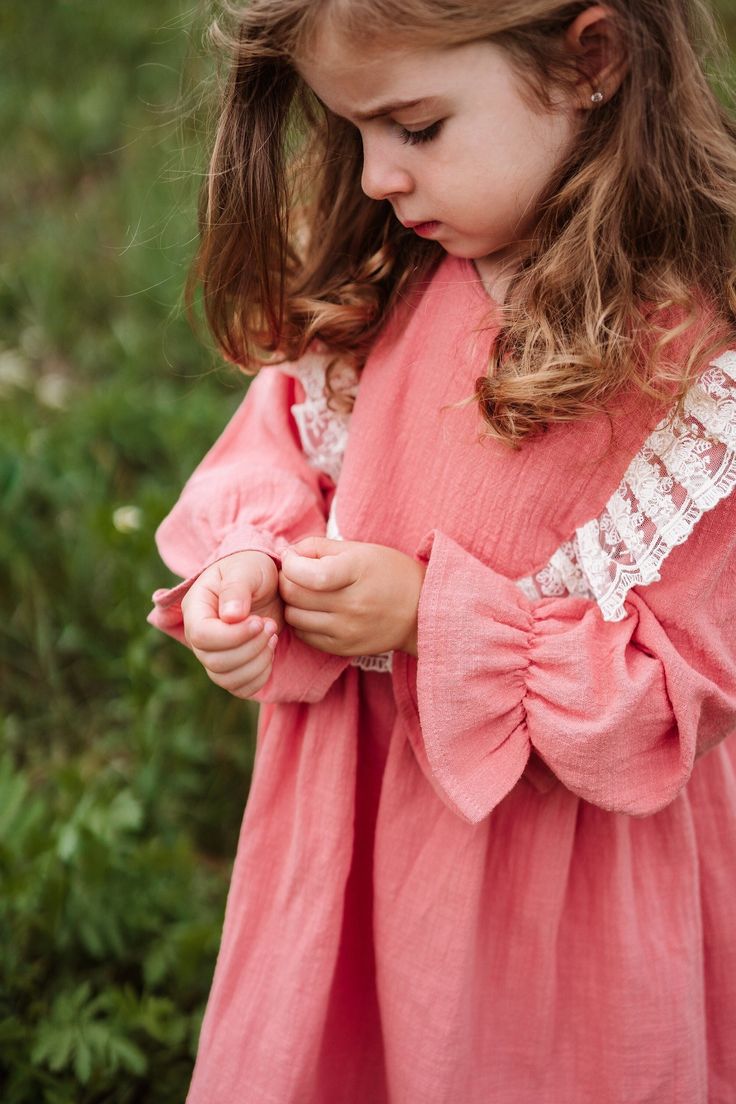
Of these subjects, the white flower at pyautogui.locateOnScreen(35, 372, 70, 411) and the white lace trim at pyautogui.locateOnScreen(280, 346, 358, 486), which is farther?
the white flower at pyautogui.locateOnScreen(35, 372, 70, 411)

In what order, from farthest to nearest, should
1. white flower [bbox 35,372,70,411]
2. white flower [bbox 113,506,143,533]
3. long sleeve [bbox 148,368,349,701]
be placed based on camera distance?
white flower [bbox 35,372,70,411]
white flower [bbox 113,506,143,533]
long sleeve [bbox 148,368,349,701]

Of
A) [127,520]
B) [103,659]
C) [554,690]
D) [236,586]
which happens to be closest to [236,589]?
[236,586]

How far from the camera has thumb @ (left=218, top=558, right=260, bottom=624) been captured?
1088 mm

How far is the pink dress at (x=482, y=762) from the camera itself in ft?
3.79

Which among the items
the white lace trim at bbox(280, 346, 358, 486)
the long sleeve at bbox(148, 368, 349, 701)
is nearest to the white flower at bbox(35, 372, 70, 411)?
the long sleeve at bbox(148, 368, 349, 701)

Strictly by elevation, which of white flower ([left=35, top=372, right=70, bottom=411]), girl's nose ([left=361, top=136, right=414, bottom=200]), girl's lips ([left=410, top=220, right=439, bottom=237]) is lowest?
white flower ([left=35, top=372, right=70, bottom=411])

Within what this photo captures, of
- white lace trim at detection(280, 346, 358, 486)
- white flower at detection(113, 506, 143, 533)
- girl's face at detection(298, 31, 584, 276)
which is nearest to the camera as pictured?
girl's face at detection(298, 31, 584, 276)

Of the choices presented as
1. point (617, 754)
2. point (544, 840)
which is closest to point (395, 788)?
point (544, 840)

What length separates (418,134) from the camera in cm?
108

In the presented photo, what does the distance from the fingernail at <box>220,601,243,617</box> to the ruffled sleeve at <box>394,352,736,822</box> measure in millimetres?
203

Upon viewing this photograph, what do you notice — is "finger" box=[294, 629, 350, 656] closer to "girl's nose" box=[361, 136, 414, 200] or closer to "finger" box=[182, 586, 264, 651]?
"finger" box=[182, 586, 264, 651]

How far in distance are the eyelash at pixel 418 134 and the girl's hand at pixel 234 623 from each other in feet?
1.59

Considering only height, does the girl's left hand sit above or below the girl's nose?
below

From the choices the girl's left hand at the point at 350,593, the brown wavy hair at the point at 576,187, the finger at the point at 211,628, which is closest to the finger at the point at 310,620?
the girl's left hand at the point at 350,593
